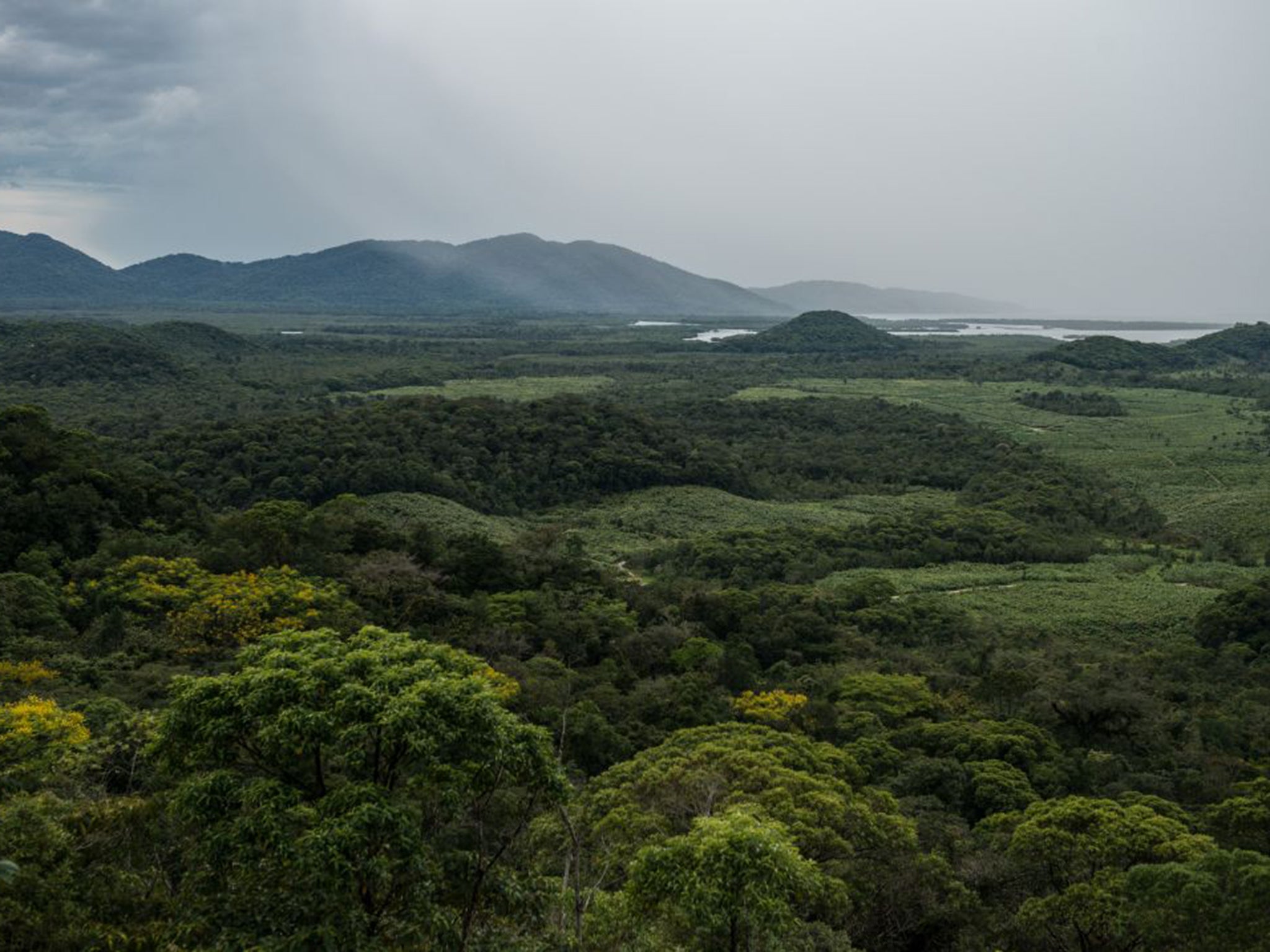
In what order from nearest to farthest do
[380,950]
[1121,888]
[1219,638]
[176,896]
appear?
[380,950] → [176,896] → [1121,888] → [1219,638]

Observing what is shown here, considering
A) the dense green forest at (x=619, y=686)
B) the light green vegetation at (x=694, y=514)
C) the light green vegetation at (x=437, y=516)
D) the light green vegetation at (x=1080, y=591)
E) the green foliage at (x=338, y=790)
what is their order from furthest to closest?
the light green vegetation at (x=694, y=514) < the light green vegetation at (x=437, y=516) < the light green vegetation at (x=1080, y=591) < the dense green forest at (x=619, y=686) < the green foliage at (x=338, y=790)

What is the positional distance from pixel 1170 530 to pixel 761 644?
36.9m

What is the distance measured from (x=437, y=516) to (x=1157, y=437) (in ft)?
218

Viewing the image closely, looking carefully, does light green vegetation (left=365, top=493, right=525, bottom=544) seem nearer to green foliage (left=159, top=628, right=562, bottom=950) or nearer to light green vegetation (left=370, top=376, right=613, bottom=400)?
light green vegetation (left=370, top=376, right=613, bottom=400)

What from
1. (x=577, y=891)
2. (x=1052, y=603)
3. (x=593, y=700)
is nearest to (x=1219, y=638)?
(x=1052, y=603)

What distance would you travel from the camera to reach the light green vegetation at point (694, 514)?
181ft

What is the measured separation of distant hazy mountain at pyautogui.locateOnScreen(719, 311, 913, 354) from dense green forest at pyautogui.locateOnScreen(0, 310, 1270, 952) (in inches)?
3427

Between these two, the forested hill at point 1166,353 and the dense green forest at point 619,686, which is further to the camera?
the forested hill at point 1166,353

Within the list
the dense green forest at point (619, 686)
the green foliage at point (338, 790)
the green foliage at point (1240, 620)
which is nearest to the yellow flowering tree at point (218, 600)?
the dense green forest at point (619, 686)

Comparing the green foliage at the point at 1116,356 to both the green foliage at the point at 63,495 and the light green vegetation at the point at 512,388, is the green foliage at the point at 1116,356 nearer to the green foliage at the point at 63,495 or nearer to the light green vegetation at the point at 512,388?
the light green vegetation at the point at 512,388

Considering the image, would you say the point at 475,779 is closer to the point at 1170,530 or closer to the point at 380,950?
the point at 380,950

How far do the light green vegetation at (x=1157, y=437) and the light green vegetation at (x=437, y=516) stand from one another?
134 feet

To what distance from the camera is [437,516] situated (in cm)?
5344

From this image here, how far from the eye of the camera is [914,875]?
49.1ft
